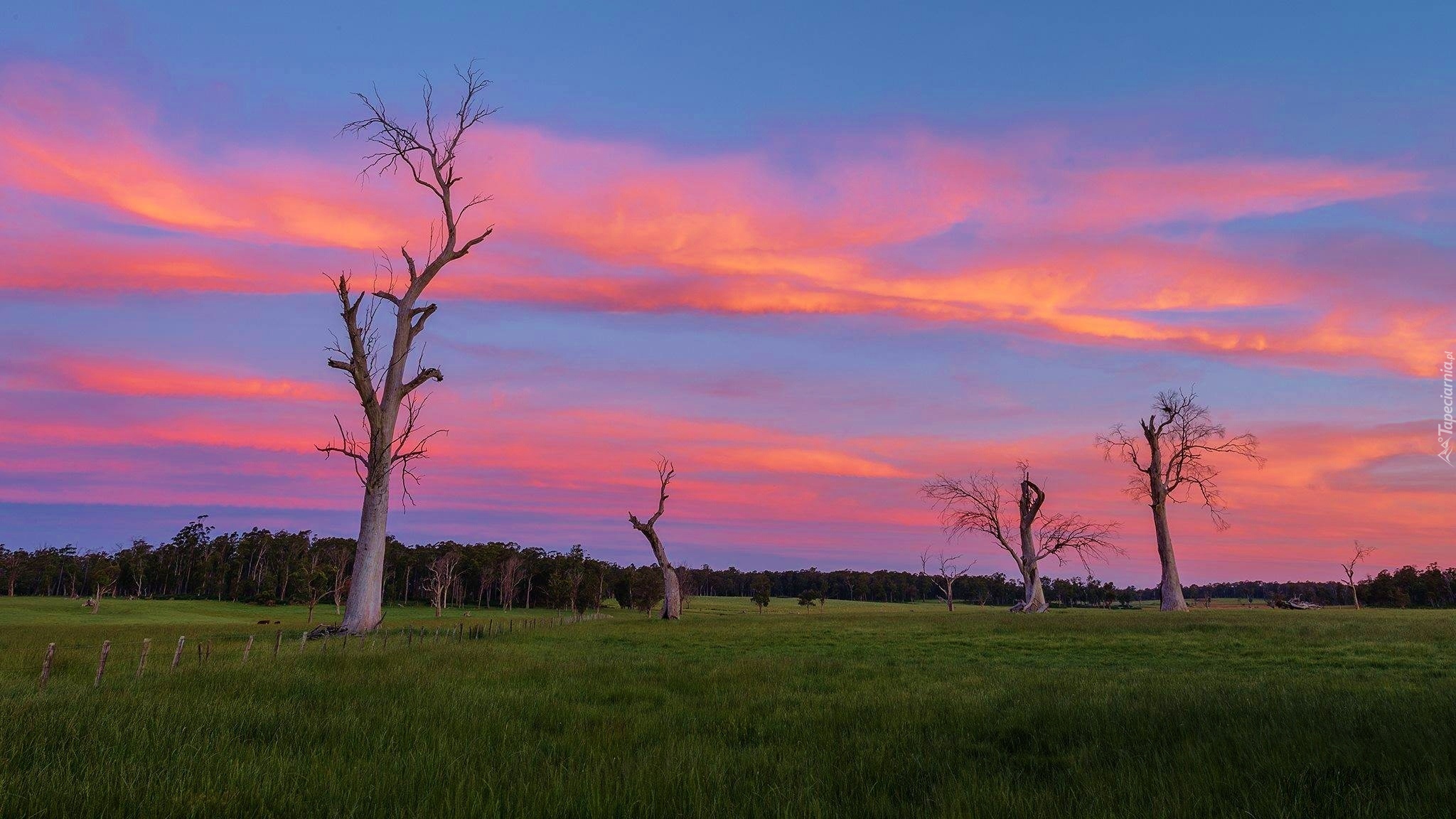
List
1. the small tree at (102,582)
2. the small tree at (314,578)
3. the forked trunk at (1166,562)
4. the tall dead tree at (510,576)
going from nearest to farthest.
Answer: the forked trunk at (1166,562) → the small tree at (102,582) → the small tree at (314,578) → the tall dead tree at (510,576)

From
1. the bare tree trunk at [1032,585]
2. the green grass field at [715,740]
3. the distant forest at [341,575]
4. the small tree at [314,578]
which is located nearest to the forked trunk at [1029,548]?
the bare tree trunk at [1032,585]

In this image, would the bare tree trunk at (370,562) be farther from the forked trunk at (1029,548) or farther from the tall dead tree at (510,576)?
the tall dead tree at (510,576)

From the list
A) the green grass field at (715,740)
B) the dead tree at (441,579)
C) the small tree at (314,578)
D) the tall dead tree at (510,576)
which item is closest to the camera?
the green grass field at (715,740)

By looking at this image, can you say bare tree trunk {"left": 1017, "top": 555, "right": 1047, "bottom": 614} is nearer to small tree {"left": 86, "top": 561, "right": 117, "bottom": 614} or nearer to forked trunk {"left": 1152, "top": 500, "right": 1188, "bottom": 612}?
forked trunk {"left": 1152, "top": 500, "right": 1188, "bottom": 612}

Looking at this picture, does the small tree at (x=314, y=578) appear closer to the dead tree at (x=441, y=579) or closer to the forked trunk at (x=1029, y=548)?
the dead tree at (x=441, y=579)

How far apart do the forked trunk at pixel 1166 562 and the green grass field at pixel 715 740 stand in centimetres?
3418

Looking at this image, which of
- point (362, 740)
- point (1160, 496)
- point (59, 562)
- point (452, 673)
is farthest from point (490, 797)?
point (59, 562)

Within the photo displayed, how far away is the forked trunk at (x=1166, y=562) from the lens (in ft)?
153

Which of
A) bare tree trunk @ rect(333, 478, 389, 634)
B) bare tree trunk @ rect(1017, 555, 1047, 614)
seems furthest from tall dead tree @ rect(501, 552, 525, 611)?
bare tree trunk @ rect(333, 478, 389, 634)

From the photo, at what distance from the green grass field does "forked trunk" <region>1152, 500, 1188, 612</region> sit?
1346 inches

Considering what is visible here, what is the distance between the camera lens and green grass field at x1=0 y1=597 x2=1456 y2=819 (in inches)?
197

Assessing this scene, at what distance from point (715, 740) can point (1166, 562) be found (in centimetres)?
4954

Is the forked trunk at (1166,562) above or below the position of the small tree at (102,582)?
above

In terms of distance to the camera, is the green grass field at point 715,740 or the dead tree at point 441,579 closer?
the green grass field at point 715,740
